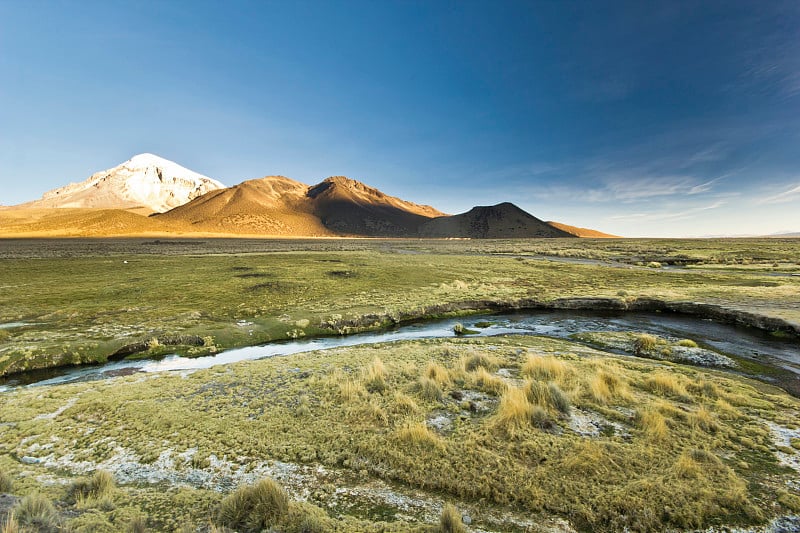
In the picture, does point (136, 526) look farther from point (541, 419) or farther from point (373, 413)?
point (541, 419)

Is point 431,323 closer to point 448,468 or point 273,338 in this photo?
point 273,338

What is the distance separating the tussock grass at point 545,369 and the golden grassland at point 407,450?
0.07 m

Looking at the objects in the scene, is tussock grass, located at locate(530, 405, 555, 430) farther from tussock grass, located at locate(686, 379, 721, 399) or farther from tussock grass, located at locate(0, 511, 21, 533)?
tussock grass, located at locate(0, 511, 21, 533)

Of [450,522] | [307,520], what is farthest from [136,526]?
[450,522]

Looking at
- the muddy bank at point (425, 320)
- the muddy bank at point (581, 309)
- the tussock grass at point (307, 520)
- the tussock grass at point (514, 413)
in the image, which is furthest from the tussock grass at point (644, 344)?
the tussock grass at point (307, 520)

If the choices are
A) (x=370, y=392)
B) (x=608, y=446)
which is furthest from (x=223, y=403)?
(x=608, y=446)

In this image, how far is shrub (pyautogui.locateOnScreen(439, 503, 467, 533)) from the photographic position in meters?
5.29

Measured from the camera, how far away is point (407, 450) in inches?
301

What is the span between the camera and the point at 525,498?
626 cm

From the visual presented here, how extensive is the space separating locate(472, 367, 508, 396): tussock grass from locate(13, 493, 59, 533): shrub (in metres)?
9.42

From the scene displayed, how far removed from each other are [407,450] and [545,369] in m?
6.22

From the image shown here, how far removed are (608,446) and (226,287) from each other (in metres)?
32.4

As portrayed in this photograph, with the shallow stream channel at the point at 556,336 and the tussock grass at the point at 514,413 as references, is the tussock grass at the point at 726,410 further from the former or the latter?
the tussock grass at the point at 514,413

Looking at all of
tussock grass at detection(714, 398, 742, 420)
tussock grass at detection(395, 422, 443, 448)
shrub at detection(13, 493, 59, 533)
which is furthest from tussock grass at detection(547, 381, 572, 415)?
shrub at detection(13, 493, 59, 533)
